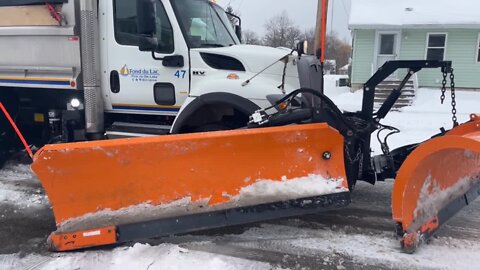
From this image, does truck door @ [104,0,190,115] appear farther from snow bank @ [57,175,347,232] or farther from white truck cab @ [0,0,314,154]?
snow bank @ [57,175,347,232]

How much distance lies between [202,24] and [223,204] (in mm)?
2596

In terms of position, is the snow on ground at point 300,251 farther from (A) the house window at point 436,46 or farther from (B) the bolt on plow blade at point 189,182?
(A) the house window at point 436,46

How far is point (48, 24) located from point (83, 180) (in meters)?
2.70

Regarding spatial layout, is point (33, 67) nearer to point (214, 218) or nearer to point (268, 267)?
point (214, 218)

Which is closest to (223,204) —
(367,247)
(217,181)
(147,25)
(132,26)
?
(217,181)

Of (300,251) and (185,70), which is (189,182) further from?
(185,70)

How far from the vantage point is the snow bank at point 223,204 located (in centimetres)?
351

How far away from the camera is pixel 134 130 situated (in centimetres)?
532

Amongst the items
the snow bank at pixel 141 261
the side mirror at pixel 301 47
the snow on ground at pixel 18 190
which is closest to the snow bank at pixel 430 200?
the snow bank at pixel 141 261

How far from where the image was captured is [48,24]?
5262mm

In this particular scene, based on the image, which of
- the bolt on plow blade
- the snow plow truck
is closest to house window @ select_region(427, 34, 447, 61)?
the snow plow truck

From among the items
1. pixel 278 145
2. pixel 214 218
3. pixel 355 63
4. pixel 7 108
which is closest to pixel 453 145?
pixel 278 145

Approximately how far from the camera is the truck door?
5.02 metres

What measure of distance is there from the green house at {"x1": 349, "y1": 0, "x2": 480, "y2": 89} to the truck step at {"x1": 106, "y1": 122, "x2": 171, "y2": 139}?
14353mm
